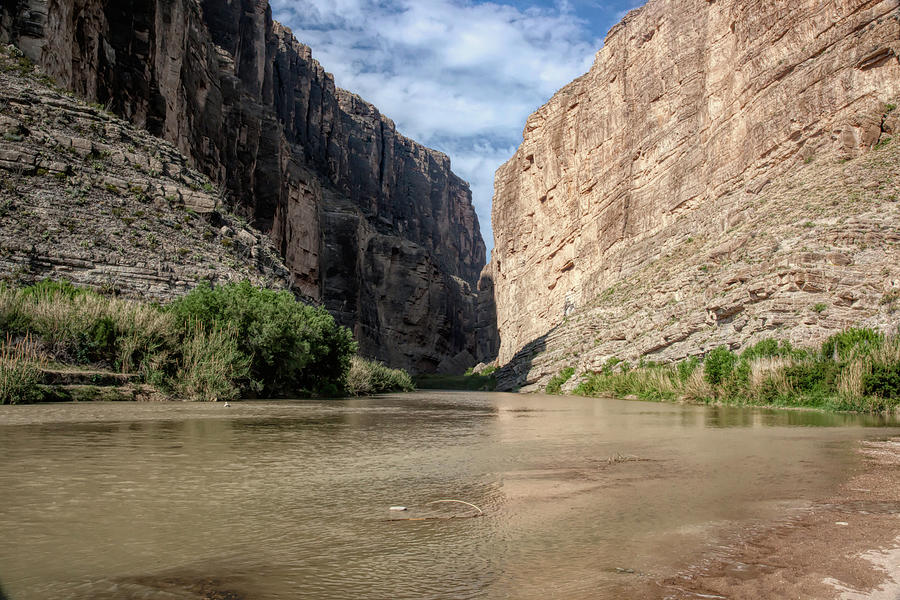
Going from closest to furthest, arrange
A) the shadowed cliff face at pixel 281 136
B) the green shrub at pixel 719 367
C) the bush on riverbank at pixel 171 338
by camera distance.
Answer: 1. the bush on riverbank at pixel 171 338
2. the green shrub at pixel 719 367
3. the shadowed cliff face at pixel 281 136

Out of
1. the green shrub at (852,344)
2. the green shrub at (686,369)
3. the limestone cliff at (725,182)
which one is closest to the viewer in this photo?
the green shrub at (852,344)

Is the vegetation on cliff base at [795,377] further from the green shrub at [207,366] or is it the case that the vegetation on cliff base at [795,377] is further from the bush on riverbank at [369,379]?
the green shrub at [207,366]

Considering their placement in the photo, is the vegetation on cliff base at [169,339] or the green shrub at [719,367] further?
the green shrub at [719,367]

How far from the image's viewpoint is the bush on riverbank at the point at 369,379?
83.4ft

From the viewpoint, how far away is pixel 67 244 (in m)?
18.4

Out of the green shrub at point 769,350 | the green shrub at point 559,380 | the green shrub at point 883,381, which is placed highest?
the green shrub at point 769,350

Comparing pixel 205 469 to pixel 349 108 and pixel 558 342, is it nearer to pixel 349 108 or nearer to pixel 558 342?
pixel 558 342

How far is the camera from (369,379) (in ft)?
89.5

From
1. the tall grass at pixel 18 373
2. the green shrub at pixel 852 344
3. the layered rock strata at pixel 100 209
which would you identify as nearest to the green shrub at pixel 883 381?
the green shrub at pixel 852 344

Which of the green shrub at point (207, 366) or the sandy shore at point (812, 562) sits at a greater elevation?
the green shrub at point (207, 366)

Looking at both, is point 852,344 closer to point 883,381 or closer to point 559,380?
point 883,381

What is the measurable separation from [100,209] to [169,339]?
26.3ft

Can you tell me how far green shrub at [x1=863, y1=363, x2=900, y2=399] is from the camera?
1309cm

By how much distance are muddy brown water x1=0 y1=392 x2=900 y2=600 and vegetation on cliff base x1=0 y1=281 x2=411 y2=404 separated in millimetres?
Answer: 6521
